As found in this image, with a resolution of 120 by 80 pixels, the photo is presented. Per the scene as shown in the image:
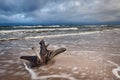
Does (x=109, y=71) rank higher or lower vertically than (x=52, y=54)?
lower

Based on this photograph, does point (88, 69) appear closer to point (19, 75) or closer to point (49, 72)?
point (49, 72)

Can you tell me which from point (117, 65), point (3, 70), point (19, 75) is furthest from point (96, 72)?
point (3, 70)

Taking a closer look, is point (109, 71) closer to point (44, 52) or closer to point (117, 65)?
point (117, 65)

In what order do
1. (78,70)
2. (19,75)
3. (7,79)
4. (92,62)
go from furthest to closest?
(92,62) < (78,70) < (19,75) < (7,79)

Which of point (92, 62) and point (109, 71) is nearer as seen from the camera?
point (109, 71)

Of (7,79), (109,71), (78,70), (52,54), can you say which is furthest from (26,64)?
(109,71)

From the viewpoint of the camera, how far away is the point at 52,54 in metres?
6.67

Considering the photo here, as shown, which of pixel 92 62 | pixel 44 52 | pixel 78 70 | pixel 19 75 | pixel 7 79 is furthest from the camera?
pixel 92 62

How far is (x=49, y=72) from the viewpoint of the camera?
5.70 meters

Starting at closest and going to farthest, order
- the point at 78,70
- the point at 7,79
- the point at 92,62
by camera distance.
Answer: the point at 7,79 < the point at 78,70 < the point at 92,62

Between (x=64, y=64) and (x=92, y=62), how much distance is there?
3.81 ft

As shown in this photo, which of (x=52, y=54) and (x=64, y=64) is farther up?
(x=52, y=54)

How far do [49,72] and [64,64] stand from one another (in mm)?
1129

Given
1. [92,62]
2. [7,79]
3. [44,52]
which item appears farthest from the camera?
[92,62]
